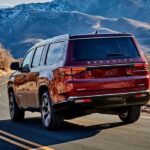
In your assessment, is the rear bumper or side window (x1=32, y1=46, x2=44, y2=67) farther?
side window (x1=32, y1=46, x2=44, y2=67)

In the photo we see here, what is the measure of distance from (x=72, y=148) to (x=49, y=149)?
0.37m

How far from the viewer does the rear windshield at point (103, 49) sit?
11.0 meters

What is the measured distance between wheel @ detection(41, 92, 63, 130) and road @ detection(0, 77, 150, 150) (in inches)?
7.4

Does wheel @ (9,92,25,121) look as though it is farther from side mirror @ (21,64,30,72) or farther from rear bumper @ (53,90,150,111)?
rear bumper @ (53,90,150,111)

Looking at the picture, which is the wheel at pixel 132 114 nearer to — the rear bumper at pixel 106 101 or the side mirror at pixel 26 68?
the rear bumper at pixel 106 101

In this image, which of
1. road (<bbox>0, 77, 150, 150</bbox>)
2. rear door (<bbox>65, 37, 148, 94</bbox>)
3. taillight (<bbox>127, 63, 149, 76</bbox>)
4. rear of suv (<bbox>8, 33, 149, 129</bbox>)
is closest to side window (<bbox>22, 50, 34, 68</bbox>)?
road (<bbox>0, 77, 150, 150</bbox>)

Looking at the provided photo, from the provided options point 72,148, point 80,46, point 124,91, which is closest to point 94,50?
point 80,46

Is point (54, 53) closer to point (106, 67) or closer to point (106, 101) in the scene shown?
point (106, 67)

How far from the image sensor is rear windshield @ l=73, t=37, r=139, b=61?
36.2ft

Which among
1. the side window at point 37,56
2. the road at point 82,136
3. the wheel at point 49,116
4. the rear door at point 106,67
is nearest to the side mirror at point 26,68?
the side window at point 37,56

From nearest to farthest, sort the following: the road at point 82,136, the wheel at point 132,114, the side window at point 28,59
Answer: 1. the road at point 82,136
2. the wheel at point 132,114
3. the side window at point 28,59

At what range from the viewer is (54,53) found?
38.8 feet

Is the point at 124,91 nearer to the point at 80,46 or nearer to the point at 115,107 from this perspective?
the point at 115,107

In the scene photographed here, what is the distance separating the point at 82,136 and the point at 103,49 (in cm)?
183
